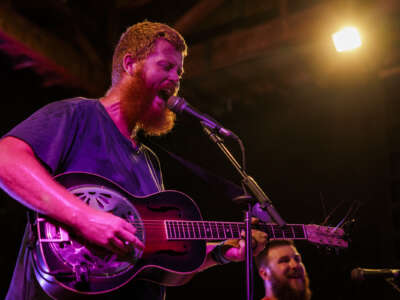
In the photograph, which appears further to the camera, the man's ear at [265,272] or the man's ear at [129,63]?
the man's ear at [265,272]

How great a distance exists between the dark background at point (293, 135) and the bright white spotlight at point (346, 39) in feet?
0.84

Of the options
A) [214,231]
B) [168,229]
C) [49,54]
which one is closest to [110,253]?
[168,229]

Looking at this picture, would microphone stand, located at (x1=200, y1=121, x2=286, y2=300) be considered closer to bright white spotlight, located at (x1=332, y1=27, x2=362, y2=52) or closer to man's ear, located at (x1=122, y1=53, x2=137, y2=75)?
man's ear, located at (x1=122, y1=53, x2=137, y2=75)

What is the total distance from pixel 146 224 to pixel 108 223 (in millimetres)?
417

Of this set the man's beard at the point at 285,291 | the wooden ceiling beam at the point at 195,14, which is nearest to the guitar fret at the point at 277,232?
the man's beard at the point at 285,291

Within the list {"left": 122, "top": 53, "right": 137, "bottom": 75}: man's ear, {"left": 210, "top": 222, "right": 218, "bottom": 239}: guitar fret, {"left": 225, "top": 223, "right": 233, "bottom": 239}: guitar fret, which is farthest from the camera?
{"left": 122, "top": 53, "right": 137, "bottom": 75}: man's ear

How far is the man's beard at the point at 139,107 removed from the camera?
Answer: 8.54 feet

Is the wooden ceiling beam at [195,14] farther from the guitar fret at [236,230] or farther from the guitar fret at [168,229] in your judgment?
the guitar fret at [168,229]

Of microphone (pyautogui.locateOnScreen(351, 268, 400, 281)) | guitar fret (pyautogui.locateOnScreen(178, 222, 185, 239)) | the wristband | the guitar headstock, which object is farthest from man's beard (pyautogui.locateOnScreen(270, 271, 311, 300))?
guitar fret (pyautogui.locateOnScreen(178, 222, 185, 239))

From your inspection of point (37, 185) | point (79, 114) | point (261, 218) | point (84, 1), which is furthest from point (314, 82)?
point (37, 185)

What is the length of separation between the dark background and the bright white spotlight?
26 centimetres

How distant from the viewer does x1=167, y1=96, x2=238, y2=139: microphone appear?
251cm

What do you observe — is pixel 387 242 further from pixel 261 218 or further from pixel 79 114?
pixel 79 114

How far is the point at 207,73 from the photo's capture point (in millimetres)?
6332
